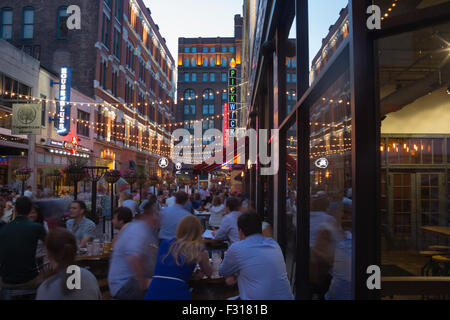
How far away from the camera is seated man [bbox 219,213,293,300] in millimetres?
3277

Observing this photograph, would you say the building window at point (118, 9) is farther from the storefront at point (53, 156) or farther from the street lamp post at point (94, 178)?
the street lamp post at point (94, 178)

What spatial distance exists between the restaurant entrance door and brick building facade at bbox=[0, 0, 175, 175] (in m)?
23.5

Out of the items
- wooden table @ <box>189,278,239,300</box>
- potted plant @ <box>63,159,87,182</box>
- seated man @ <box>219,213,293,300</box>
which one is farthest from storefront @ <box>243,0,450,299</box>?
potted plant @ <box>63,159,87,182</box>

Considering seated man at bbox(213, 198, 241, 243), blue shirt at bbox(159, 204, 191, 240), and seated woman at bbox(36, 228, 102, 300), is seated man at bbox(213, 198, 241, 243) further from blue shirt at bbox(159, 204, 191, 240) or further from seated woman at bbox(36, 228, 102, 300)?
seated woman at bbox(36, 228, 102, 300)

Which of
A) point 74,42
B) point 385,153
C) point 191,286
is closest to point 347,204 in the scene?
point 191,286

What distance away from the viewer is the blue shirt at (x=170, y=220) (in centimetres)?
718

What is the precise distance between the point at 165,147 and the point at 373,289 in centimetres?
5521

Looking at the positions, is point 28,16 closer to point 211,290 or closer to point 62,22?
point 62,22

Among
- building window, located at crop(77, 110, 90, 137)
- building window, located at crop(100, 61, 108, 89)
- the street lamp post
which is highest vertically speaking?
building window, located at crop(100, 61, 108, 89)

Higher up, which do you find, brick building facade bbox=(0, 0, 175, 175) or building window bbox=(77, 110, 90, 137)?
brick building facade bbox=(0, 0, 175, 175)

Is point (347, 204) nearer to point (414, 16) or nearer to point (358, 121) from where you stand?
point (358, 121)

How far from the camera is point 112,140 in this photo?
34188 millimetres

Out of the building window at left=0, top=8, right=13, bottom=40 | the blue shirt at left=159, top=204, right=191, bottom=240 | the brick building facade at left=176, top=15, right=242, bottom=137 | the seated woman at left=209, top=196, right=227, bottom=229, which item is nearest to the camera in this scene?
the blue shirt at left=159, top=204, right=191, bottom=240

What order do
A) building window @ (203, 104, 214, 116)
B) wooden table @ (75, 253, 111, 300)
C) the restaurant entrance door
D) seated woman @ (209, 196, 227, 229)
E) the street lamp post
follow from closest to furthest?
wooden table @ (75, 253, 111, 300) < seated woman @ (209, 196, 227, 229) < the restaurant entrance door < the street lamp post < building window @ (203, 104, 214, 116)
